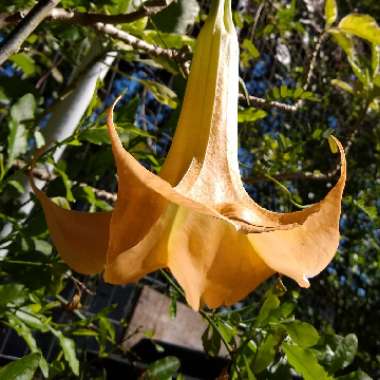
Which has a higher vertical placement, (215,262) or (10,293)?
(215,262)

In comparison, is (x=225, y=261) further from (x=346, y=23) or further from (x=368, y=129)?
(x=368, y=129)

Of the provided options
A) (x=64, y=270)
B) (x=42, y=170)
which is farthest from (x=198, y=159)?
(x=42, y=170)

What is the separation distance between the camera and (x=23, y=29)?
1.29 feet

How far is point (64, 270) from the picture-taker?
0.79 meters

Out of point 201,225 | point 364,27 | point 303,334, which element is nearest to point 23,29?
point 201,225

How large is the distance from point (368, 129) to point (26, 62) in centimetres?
230

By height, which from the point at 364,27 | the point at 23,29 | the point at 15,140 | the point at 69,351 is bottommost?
the point at 69,351

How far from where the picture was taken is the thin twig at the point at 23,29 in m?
0.38

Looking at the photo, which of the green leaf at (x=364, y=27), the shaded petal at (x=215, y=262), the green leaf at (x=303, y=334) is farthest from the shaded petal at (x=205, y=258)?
the green leaf at (x=364, y=27)

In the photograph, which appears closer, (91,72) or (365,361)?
(91,72)

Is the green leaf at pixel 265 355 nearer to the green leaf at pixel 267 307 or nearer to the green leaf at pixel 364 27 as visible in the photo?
the green leaf at pixel 267 307

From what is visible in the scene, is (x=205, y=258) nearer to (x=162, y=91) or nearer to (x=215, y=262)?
(x=215, y=262)

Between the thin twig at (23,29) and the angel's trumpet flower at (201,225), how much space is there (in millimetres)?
80

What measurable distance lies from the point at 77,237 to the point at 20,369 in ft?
0.53
